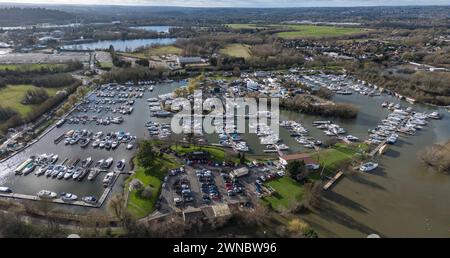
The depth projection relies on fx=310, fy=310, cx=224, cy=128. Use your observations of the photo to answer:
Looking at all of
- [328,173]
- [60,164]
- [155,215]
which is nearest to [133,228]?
[155,215]

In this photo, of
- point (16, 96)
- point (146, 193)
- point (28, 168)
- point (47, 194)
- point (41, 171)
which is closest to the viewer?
point (146, 193)

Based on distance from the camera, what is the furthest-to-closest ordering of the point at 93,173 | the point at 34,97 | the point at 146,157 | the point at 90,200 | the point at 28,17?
the point at 28,17, the point at 34,97, the point at 93,173, the point at 146,157, the point at 90,200

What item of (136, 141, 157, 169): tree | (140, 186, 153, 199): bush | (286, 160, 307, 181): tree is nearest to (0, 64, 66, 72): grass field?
(136, 141, 157, 169): tree

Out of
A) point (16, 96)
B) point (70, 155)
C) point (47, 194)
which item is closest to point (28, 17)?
point (16, 96)

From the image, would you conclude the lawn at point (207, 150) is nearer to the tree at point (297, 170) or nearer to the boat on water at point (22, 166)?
the tree at point (297, 170)

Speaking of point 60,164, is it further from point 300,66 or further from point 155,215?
point 300,66

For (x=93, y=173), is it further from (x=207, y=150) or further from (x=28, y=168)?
(x=207, y=150)

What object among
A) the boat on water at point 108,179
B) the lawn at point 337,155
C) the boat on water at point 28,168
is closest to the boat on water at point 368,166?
the lawn at point 337,155
